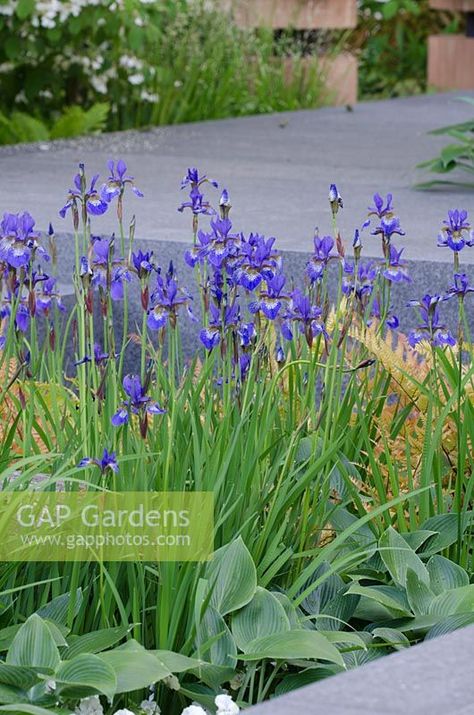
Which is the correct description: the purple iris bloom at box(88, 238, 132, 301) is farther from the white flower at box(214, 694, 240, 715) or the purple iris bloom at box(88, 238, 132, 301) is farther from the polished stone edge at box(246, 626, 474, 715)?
Result: the polished stone edge at box(246, 626, 474, 715)

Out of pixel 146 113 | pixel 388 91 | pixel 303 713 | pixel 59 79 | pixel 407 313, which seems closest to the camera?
pixel 303 713

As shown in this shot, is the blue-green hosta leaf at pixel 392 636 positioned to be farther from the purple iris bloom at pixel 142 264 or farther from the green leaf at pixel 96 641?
the purple iris bloom at pixel 142 264

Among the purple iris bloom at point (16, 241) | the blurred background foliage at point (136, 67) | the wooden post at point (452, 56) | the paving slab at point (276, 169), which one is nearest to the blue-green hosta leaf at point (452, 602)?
the purple iris bloom at point (16, 241)

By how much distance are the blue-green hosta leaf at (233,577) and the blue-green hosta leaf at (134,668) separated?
17cm

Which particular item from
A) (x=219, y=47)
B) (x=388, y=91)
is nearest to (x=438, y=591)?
(x=219, y=47)

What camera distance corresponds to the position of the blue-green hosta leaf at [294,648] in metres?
1.62

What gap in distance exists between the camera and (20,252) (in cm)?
198

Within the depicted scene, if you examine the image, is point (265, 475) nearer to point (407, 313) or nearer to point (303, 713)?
point (303, 713)

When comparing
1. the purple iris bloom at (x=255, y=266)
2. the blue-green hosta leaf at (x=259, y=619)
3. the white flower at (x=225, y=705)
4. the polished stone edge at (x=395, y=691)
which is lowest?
the white flower at (x=225, y=705)

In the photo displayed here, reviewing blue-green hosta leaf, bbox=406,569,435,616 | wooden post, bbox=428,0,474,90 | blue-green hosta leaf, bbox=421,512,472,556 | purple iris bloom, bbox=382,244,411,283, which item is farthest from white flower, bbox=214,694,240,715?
wooden post, bbox=428,0,474,90

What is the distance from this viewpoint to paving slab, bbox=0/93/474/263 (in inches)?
161

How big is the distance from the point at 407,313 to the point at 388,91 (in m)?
8.63

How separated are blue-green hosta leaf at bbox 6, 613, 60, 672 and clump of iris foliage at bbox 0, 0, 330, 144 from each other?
479cm

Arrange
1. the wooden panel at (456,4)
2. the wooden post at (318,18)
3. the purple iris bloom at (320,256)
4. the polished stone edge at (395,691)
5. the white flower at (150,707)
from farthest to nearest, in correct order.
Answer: the wooden panel at (456,4)
the wooden post at (318,18)
the purple iris bloom at (320,256)
the white flower at (150,707)
the polished stone edge at (395,691)
